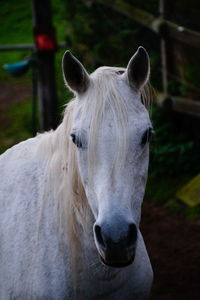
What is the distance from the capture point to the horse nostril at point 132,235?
7.53ft

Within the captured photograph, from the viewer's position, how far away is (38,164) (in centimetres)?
313

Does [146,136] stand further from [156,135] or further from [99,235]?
[156,135]

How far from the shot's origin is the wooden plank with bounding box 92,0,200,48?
5697mm

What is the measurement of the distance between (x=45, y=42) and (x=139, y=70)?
4988mm

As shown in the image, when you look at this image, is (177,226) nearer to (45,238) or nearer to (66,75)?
(45,238)

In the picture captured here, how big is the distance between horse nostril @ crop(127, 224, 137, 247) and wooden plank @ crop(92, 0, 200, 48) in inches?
143

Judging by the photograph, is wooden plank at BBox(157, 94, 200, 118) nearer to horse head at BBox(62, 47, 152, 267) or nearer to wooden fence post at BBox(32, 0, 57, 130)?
wooden fence post at BBox(32, 0, 57, 130)

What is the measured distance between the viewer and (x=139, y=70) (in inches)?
106

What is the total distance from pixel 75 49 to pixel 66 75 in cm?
650

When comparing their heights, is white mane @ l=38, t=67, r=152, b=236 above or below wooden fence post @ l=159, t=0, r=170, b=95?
above

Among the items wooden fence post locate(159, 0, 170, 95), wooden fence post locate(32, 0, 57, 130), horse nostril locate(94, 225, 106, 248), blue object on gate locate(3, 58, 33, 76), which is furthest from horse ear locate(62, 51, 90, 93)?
blue object on gate locate(3, 58, 33, 76)

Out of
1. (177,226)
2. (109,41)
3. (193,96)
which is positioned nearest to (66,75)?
(177,226)

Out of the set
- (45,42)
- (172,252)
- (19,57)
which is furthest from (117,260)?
(19,57)

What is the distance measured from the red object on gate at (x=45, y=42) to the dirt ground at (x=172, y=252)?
9.10 feet
